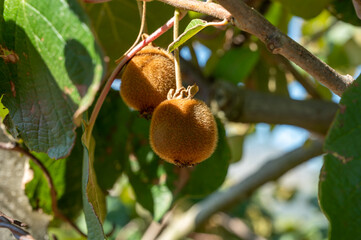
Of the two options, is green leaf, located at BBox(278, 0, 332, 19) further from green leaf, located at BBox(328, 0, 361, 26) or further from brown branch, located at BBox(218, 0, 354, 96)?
brown branch, located at BBox(218, 0, 354, 96)

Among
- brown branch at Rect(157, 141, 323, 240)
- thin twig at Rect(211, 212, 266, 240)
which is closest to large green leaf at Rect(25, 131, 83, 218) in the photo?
brown branch at Rect(157, 141, 323, 240)

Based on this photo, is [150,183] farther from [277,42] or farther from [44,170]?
[277,42]

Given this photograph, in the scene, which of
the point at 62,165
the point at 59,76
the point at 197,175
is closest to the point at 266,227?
the point at 197,175

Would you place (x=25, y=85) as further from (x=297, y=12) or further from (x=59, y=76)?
(x=297, y=12)

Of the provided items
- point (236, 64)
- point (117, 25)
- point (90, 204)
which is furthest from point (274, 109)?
point (90, 204)

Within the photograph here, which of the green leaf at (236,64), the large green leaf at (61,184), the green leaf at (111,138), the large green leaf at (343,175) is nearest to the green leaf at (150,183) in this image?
the green leaf at (111,138)
